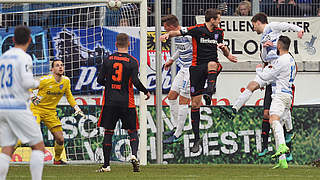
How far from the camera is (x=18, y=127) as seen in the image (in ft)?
25.0

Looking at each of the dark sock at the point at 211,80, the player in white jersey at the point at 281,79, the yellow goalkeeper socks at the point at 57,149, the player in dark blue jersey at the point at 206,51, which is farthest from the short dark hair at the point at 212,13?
the yellow goalkeeper socks at the point at 57,149

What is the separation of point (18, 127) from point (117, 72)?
12.9 feet

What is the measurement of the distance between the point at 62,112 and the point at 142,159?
2.86m

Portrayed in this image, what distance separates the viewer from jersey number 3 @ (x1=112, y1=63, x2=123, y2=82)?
11.4m


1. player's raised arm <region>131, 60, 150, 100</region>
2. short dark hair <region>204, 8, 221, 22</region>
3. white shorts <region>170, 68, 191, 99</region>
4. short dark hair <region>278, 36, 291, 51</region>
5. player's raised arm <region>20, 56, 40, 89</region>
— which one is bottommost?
white shorts <region>170, 68, 191, 99</region>

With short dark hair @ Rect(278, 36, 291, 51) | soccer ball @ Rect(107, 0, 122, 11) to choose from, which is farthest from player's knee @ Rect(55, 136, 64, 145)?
short dark hair @ Rect(278, 36, 291, 51)

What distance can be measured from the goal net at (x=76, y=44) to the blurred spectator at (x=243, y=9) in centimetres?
294

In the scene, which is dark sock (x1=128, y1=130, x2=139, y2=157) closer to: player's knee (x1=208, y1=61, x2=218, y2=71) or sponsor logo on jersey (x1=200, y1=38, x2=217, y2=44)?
player's knee (x1=208, y1=61, x2=218, y2=71)

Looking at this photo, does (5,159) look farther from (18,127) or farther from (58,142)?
(58,142)

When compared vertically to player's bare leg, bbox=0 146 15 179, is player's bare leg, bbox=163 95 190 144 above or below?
below

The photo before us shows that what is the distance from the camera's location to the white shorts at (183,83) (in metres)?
14.5

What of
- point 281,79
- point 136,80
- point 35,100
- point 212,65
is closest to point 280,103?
point 281,79

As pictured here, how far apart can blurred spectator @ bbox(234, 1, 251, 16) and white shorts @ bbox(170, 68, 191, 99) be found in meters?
4.05

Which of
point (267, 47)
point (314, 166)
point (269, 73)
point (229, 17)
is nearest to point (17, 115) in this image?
point (269, 73)
